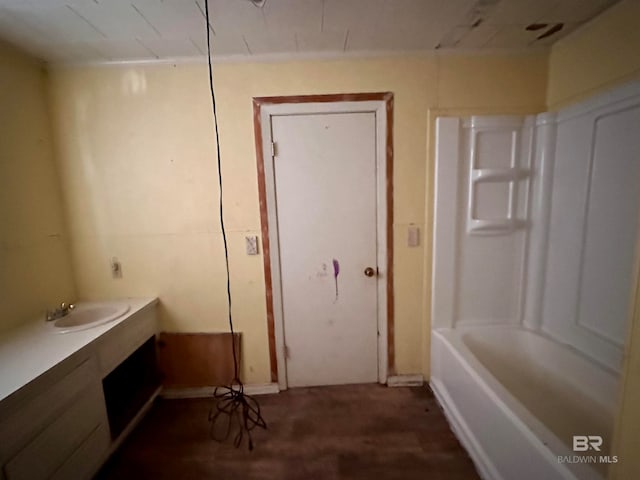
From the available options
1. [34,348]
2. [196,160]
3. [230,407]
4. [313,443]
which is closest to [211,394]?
[230,407]

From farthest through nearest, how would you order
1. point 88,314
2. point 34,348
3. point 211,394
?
point 211,394, point 88,314, point 34,348

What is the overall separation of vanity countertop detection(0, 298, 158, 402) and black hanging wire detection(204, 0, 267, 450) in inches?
30.9

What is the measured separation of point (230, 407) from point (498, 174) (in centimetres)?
243

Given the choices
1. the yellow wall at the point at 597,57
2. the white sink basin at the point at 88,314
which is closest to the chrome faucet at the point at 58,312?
the white sink basin at the point at 88,314

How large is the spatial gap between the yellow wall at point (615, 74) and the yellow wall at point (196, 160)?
14cm

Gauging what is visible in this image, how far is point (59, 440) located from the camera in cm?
123

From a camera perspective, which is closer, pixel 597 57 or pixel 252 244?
pixel 597 57

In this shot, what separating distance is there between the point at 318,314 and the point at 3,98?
2246 millimetres

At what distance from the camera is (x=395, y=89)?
1794 mm

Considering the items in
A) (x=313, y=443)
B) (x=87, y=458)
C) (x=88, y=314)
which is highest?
(x=88, y=314)

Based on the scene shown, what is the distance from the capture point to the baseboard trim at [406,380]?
6.72 feet

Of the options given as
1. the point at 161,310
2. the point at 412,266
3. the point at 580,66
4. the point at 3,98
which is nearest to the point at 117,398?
the point at 161,310

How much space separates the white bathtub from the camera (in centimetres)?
109

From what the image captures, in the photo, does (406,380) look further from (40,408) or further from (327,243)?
(40,408)
